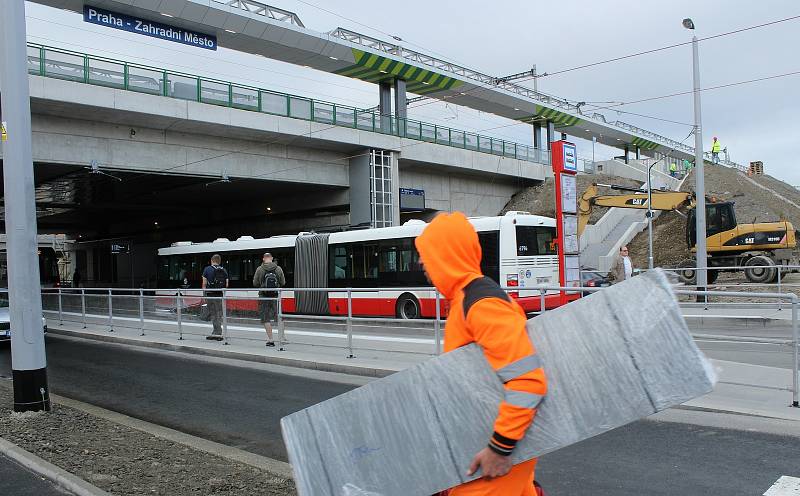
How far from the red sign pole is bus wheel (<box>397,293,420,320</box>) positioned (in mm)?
4077

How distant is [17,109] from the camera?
7094mm

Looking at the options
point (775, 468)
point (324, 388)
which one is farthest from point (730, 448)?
point (324, 388)

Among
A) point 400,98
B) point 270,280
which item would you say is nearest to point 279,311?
point 270,280

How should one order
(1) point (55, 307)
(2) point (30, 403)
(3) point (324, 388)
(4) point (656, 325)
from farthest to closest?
(1) point (55, 307), (3) point (324, 388), (2) point (30, 403), (4) point (656, 325)

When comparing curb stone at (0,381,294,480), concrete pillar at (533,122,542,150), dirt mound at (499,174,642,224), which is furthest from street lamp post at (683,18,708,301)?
concrete pillar at (533,122,542,150)

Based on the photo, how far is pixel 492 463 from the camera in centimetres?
221

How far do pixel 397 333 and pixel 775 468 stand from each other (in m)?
6.44

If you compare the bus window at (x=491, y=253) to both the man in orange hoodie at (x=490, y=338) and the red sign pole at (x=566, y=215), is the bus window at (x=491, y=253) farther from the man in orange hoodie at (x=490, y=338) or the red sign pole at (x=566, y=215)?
the man in orange hoodie at (x=490, y=338)

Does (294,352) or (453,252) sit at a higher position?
(453,252)

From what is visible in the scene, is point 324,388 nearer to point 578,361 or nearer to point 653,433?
point 653,433

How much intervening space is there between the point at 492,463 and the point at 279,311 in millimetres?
10545

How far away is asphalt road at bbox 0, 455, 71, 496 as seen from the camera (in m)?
4.84

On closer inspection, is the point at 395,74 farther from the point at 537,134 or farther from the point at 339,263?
the point at 537,134

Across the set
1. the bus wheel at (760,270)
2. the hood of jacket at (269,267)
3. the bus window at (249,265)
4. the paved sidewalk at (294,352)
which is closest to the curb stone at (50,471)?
the paved sidewalk at (294,352)
